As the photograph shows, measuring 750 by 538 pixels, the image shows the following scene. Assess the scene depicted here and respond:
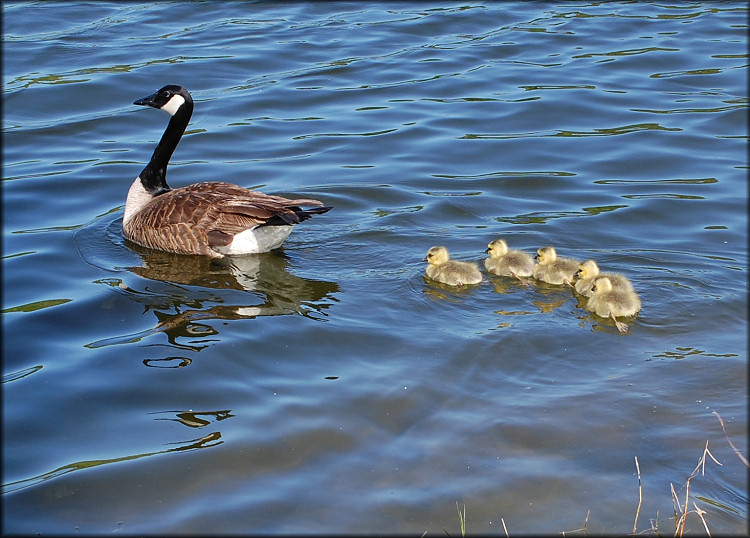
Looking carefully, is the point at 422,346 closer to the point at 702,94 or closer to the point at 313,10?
the point at 702,94

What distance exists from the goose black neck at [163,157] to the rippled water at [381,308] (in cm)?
66

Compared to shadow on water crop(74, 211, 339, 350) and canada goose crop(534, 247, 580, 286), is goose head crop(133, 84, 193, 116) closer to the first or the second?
shadow on water crop(74, 211, 339, 350)

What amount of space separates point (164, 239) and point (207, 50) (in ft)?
30.7

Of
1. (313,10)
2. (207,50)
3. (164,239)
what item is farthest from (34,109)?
(313,10)

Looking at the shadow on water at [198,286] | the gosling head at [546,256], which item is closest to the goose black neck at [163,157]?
the shadow on water at [198,286]

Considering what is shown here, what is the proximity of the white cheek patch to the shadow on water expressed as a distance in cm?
166

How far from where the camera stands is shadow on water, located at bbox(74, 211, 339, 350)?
28.5 feet

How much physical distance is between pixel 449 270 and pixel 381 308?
0.73 meters

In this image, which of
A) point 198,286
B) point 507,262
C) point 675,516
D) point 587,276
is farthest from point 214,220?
point 675,516

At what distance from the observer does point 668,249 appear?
986 centimetres

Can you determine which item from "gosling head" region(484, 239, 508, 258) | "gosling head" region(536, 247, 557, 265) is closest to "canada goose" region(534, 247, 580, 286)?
"gosling head" region(536, 247, 557, 265)

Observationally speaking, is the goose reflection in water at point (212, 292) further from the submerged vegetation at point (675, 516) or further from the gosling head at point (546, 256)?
the submerged vegetation at point (675, 516)

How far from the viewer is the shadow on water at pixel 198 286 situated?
341 inches

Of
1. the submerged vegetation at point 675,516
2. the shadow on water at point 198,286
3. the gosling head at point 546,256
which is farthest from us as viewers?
the gosling head at point 546,256
